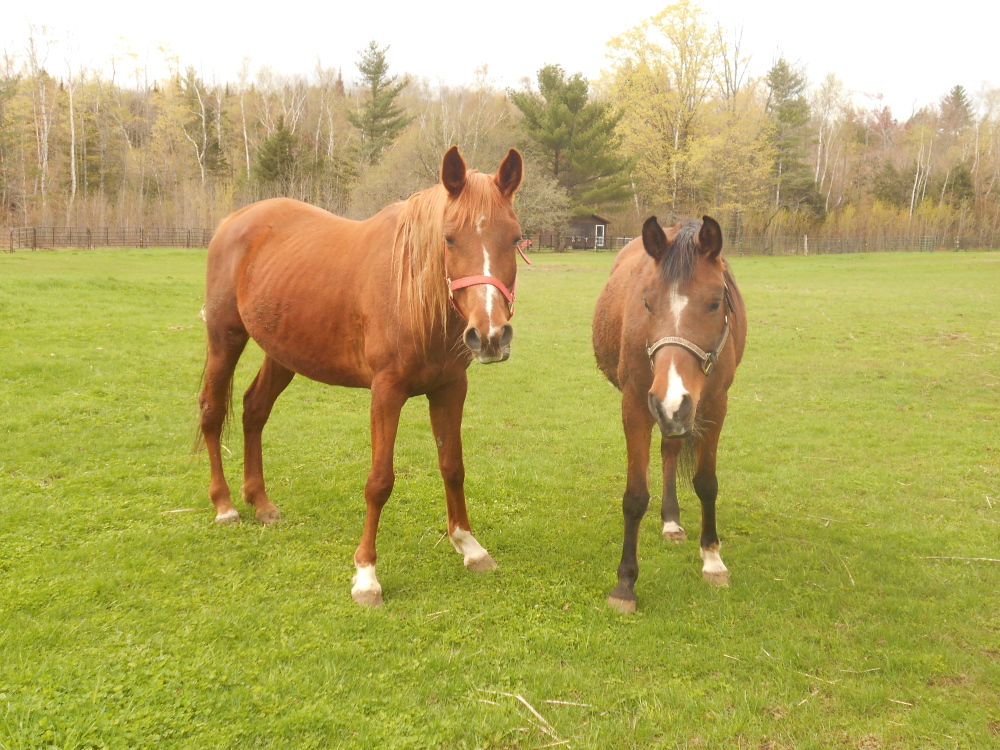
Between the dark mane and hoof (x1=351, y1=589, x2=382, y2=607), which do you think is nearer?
the dark mane

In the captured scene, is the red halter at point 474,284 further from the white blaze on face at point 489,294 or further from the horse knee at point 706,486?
the horse knee at point 706,486

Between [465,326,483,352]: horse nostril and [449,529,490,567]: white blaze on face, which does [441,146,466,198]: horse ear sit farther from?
[449,529,490,567]: white blaze on face

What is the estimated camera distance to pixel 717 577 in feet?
13.3

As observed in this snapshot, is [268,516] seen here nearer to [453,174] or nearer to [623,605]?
[623,605]

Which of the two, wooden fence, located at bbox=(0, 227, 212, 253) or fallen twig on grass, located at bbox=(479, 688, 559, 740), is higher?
wooden fence, located at bbox=(0, 227, 212, 253)

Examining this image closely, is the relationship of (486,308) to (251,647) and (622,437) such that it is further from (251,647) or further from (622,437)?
(622,437)

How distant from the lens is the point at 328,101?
171 feet

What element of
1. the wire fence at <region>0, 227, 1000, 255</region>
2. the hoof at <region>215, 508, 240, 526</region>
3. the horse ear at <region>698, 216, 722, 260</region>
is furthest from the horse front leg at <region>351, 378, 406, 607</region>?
the wire fence at <region>0, 227, 1000, 255</region>

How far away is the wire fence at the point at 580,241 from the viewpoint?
33.2m

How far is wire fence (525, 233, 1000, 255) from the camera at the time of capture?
4225 centimetres

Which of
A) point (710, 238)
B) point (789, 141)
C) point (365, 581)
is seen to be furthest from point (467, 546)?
point (789, 141)

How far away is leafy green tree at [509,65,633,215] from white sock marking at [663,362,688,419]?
135 ft

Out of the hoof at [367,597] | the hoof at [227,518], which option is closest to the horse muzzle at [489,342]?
the hoof at [367,597]

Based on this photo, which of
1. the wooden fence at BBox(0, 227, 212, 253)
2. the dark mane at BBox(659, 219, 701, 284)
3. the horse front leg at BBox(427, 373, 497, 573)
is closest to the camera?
the dark mane at BBox(659, 219, 701, 284)
